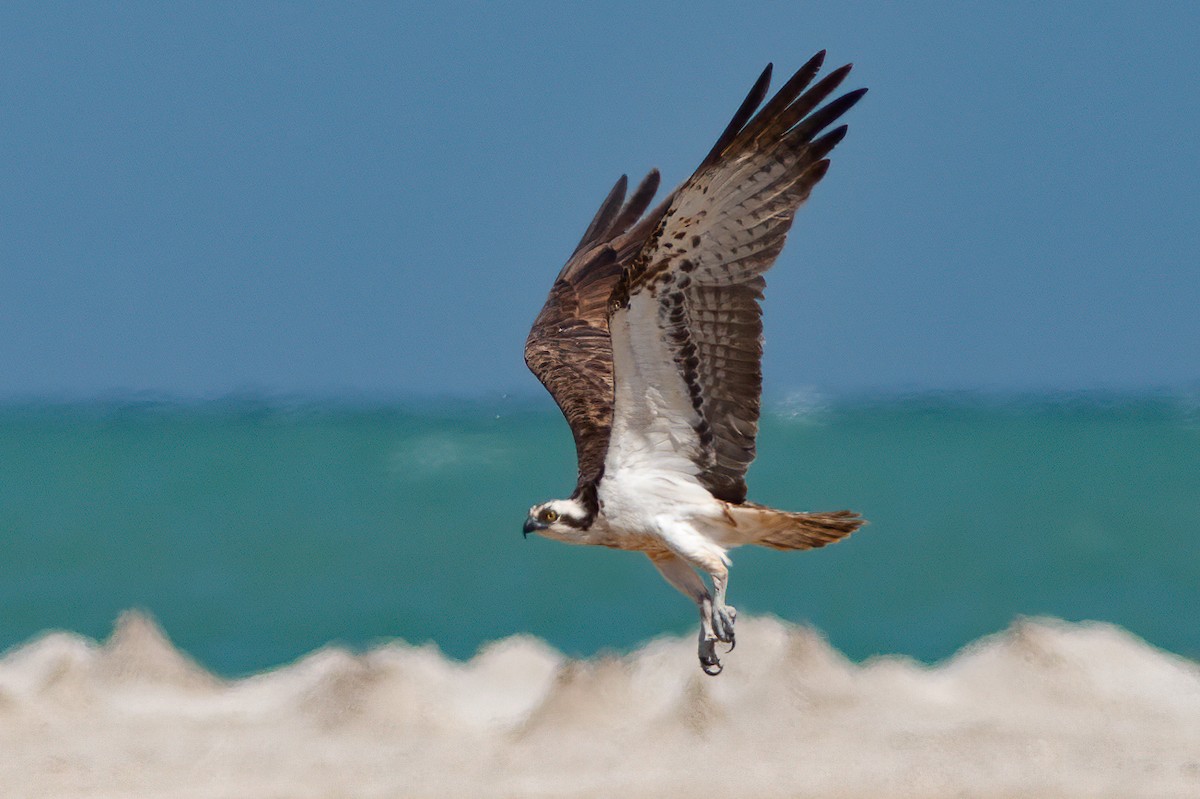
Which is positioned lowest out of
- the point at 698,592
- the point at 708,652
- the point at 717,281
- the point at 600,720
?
the point at 600,720

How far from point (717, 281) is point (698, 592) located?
188 centimetres

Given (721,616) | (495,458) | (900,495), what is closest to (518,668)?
(495,458)

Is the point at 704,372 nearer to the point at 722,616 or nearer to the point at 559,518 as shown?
the point at 559,518

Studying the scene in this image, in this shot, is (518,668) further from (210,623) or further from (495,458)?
(210,623)

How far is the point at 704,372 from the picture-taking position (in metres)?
7.65

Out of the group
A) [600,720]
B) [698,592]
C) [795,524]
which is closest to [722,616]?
[698,592]

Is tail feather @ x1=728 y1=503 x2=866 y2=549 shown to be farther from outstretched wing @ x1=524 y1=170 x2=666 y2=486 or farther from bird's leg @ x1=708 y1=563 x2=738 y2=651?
outstretched wing @ x1=524 y1=170 x2=666 y2=486

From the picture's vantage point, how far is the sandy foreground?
51.9 feet

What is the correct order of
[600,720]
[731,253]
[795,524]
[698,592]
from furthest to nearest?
[600,720] → [698,592] → [795,524] → [731,253]

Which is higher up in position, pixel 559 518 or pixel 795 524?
pixel 795 524

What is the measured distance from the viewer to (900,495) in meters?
17.5

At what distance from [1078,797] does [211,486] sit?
11.1 metres

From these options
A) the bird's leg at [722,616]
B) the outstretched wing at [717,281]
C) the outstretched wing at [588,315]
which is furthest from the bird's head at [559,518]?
the outstretched wing at [588,315]

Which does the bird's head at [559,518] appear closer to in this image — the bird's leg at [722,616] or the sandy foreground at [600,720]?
the bird's leg at [722,616]
